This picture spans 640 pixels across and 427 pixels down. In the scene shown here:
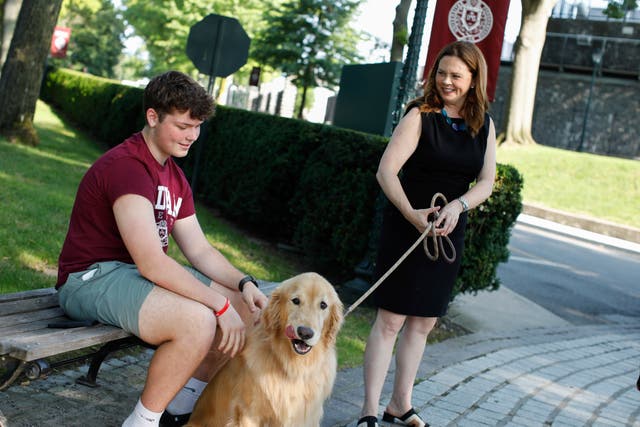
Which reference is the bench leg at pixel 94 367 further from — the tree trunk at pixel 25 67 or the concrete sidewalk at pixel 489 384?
the tree trunk at pixel 25 67

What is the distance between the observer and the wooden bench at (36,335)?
2.86 m

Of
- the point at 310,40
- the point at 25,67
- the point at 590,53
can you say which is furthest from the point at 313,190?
the point at 590,53

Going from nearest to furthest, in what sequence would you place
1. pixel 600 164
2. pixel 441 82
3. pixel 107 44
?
pixel 441 82 < pixel 600 164 < pixel 107 44

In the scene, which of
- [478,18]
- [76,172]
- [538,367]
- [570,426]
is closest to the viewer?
[570,426]

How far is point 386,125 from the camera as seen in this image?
891 centimetres

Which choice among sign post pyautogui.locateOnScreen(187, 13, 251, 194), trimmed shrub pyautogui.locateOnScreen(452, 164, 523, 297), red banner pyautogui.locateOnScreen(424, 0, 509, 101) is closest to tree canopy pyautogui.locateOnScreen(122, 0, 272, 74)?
sign post pyautogui.locateOnScreen(187, 13, 251, 194)

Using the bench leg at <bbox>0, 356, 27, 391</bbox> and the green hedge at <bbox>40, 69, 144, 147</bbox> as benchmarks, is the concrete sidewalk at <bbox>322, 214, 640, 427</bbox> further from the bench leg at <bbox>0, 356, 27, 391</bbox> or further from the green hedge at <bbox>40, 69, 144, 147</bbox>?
the green hedge at <bbox>40, 69, 144, 147</bbox>

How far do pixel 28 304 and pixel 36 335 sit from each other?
55cm

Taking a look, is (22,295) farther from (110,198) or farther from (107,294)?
(110,198)

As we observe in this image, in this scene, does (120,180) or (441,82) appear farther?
(441,82)

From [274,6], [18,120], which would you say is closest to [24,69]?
[18,120]

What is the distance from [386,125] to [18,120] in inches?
348

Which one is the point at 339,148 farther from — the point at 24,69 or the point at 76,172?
the point at 24,69

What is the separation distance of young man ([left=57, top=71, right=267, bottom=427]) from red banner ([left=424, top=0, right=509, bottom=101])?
4.73m
